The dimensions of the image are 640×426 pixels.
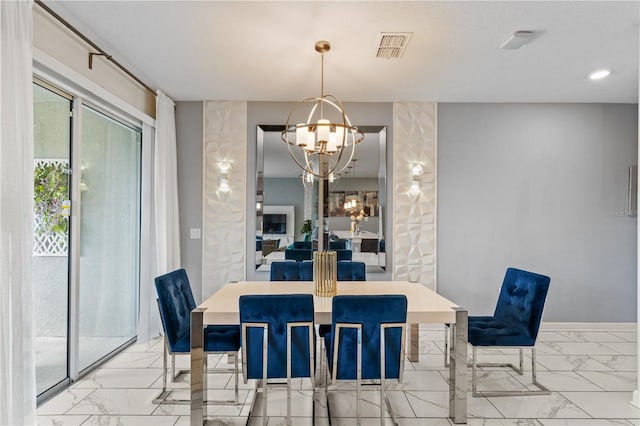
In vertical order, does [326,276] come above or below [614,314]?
above

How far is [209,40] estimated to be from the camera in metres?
2.89

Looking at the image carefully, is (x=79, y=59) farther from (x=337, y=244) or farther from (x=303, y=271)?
(x=337, y=244)

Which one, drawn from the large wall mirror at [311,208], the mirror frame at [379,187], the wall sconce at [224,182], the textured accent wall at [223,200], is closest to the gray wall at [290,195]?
the large wall mirror at [311,208]

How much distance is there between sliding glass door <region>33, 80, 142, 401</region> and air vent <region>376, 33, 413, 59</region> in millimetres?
2294

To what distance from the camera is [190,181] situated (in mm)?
4387

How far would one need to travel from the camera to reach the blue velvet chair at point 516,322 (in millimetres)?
2717

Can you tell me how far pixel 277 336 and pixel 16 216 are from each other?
1.43 metres

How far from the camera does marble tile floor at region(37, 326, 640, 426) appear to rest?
7.94ft

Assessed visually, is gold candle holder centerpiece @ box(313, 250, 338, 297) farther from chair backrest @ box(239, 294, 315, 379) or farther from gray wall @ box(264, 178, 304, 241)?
gray wall @ box(264, 178, 304, 241)

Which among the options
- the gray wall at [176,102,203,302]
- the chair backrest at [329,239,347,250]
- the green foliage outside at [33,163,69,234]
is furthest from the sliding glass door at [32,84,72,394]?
the chair backrest at [329,239,347,250]

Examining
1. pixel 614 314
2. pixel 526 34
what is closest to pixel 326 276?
pixel 526 34

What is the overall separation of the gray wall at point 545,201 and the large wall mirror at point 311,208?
707 millimetres

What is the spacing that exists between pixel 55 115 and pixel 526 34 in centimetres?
333

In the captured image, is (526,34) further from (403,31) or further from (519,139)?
(519,139)
